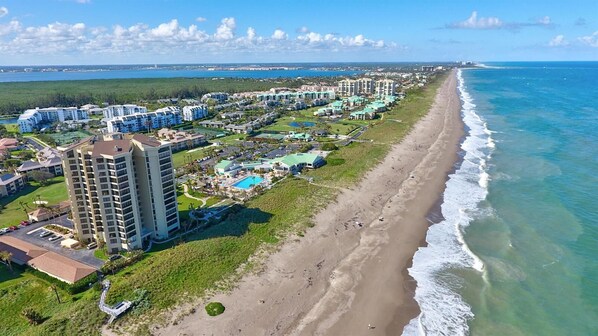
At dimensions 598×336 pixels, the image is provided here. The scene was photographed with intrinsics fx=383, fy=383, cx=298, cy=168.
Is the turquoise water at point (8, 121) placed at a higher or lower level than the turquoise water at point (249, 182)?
lower

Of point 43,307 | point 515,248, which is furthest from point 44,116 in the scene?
point 515,248

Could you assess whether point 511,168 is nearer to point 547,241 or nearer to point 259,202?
point 547,241

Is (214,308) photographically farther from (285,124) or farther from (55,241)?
(285,124)

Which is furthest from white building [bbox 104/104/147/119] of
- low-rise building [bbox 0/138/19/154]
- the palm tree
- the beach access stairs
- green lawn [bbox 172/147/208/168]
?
the beach access stairs

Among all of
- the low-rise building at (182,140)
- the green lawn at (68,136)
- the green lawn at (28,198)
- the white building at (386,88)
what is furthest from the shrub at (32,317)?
the white building at (386,88)

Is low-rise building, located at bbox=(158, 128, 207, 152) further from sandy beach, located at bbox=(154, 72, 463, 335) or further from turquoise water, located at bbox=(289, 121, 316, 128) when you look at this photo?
sandy beach, located at bbox=(154, 72, 463, 335)

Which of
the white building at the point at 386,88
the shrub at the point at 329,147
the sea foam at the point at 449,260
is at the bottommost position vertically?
the sea foam at the point at 449,260

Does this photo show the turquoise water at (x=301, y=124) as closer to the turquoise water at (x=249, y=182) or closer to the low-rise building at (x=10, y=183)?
the turquoise water at (x=249, y=182)
